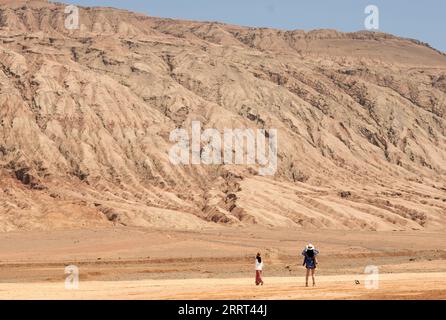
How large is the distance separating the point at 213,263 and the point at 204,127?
156 ft

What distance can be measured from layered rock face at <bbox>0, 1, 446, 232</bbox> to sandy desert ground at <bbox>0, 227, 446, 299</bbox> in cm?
818

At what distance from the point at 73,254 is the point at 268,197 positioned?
32.1 metres

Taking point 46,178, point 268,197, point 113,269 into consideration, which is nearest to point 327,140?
point 268,197

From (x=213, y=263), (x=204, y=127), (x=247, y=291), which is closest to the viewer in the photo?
(x=247, y=291)

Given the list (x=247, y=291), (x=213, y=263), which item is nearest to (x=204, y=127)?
(x=213, y=263)

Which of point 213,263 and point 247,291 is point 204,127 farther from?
point 247,291

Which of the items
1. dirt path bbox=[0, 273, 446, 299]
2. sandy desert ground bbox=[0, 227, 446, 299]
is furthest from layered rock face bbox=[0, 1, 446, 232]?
dirt path bbox=[0, 273, 446, 299]

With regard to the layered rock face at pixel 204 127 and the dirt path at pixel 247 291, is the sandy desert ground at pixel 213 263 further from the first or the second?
the layered rock face at pixel 204 127

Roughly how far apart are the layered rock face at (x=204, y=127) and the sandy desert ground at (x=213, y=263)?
8184 millimetres

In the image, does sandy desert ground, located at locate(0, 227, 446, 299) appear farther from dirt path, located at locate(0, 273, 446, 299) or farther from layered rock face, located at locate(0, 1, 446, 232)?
layered rock face, located at locate(0, 1, 446, 232)

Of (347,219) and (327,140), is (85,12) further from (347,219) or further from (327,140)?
(347,219)

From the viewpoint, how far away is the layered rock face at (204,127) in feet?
249

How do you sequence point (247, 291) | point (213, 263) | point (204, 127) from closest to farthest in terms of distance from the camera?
point (247, 291), point (213, 263), point (204, 127)

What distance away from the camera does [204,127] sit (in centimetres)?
9369
